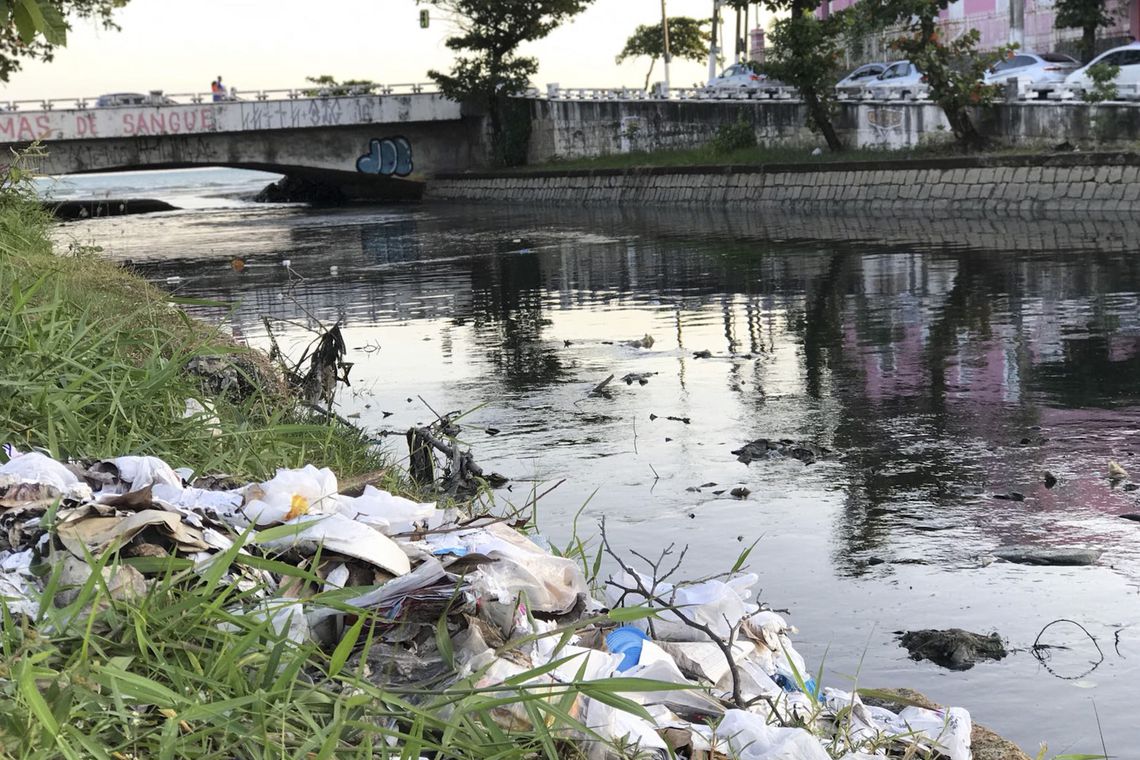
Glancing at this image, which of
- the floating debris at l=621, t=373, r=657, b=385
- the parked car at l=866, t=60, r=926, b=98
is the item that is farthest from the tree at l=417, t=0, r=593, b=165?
the floating debris at l=621, t=373, r=657, b=385

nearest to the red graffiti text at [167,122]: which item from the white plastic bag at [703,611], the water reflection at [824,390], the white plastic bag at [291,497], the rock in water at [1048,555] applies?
the water reflection at [824,390]

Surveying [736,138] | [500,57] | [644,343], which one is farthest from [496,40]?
[644,343]

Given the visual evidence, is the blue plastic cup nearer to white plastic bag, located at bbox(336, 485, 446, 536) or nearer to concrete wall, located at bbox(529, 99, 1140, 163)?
white plastic bag, located at bbox(336, 485, 446, 536)

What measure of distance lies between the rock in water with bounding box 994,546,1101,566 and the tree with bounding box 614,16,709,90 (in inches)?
2975

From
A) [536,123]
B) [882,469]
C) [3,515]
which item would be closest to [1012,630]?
[882,469]

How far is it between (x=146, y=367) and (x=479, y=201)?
41.3 m

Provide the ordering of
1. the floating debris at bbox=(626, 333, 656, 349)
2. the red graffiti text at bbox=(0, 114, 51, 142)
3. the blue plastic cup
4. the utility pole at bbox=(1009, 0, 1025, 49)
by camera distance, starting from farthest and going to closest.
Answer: the red graffiti text at bbox=(0, 114, 51, 142) → the utility pole at bbox=(1009, 0, 1025, 49) → the floating debris at bbox=(626, 333, 656, 349) → the blue plastic cup

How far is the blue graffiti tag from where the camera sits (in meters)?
52.1

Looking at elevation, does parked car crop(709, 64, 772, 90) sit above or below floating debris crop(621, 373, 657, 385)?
above

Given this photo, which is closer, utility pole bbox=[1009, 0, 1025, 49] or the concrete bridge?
utility pole bbox=[1009, 0, 1025, 49]

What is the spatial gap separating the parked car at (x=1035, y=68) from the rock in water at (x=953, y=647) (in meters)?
26.6

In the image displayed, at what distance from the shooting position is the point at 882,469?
25.7 ft

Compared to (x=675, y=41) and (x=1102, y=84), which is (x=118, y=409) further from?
(x=675, y=41)

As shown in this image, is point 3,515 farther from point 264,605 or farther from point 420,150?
point 420,150
